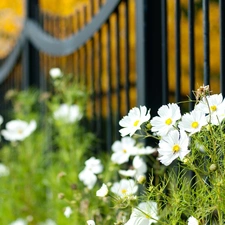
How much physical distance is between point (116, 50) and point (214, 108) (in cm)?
157

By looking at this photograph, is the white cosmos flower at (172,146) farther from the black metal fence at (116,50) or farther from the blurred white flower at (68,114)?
the blurred white flower at (68,114)

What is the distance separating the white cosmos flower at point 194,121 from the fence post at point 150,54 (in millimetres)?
1093

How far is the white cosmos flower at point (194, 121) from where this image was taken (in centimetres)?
152

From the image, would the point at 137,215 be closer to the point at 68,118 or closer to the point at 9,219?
the point at 68,118

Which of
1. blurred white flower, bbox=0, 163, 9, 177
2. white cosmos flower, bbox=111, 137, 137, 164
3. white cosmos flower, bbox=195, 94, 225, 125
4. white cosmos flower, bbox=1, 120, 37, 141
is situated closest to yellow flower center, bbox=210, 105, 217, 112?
white cosmos flower, bbox=195, 94, 225, 125

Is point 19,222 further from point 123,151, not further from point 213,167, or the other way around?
point 213,167

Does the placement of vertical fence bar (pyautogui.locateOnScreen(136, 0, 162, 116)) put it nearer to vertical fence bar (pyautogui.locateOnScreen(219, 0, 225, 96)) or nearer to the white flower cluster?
vertical fence bar (pyautogui.locateOnScreen(219, 0, 225, 96))

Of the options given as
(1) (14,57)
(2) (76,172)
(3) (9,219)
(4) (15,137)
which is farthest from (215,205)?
(1) (14,57)

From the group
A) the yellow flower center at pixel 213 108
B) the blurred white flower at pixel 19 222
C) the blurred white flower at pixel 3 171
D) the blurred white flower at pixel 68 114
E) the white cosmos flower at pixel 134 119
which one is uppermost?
the yellow flower center at pixel 213 108

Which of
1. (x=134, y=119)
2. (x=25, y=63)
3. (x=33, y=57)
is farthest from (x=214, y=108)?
(x=25, y=63)

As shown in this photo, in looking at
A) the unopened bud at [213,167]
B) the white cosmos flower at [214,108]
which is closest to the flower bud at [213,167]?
the unopened bud at [213,167]

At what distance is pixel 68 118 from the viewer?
10.7ft

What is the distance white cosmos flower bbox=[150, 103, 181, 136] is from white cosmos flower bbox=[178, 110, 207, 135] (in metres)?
0.04

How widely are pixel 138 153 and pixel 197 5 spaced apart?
5.11 m
